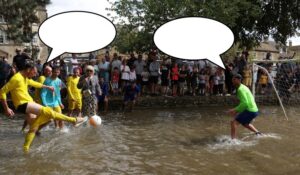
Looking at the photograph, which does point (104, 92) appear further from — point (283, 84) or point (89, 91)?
point (283, 84)

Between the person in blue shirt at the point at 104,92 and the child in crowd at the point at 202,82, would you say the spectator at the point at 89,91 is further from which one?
the child in crowd at the point at 202,82

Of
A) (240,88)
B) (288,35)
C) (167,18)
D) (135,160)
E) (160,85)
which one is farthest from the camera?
(288,35)

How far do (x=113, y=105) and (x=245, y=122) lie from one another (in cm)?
776

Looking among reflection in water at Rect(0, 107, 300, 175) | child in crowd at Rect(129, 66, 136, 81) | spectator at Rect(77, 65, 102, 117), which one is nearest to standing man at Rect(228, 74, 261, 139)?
reflection in water at Rect(0, 107, 300, 175)

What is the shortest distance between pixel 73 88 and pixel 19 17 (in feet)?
69.9

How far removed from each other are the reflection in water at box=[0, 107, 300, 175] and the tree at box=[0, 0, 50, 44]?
62.2 ft

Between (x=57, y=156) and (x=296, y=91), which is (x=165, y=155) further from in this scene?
(x=296, y=91)

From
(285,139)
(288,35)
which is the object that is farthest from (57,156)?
(288,35)

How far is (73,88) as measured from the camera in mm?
12750

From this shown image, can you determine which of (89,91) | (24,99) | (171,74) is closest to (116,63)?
(171,74)

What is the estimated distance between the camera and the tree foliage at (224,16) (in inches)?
801

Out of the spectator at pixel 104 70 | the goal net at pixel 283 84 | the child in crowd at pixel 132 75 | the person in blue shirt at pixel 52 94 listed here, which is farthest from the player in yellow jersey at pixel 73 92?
the goal net at pixel 283 84

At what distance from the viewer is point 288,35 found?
84.0ft

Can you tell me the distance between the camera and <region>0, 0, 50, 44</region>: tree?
101ft
